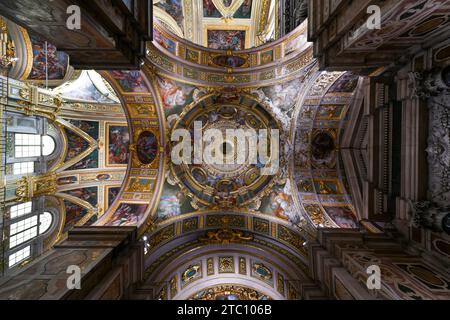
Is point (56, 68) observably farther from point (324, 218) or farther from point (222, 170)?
point (324, 218)

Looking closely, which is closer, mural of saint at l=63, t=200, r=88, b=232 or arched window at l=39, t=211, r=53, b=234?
arched window at l=39, t=211, r=53, b=234

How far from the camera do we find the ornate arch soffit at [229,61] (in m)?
9.89

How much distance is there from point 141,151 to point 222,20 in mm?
13549

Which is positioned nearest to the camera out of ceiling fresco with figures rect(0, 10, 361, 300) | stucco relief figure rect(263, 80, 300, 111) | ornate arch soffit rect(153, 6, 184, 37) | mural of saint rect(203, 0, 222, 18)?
ceiling fresco with figures rect(0, 10, 361, 300)

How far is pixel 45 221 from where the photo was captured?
13.2 metres

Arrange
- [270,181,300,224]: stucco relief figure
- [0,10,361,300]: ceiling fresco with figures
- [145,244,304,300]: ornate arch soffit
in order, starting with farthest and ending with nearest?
[270,181,300,224]: stucco relief figure < [0,10,361,300]: ceiling fresco with figures < [145,244,304,300]: ornate arch soffit

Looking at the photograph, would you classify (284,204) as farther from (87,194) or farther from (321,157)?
(87,194)

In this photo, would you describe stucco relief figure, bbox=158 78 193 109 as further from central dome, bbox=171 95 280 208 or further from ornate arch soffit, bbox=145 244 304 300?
ornate arch soffit, bbox=145 244 304 300

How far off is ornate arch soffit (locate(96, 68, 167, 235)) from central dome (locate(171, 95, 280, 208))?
44.1 inches

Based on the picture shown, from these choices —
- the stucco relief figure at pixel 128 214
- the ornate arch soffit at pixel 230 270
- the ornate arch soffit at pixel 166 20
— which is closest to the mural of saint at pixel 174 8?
the ornate arch soffit at pixel 166 20

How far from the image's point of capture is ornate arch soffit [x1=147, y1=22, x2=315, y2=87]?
989 centimetres

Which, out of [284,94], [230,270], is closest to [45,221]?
[230,270]

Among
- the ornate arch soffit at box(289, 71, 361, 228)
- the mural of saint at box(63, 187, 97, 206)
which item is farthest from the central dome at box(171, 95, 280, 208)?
the mural of saint at box(63, 187, 97, 206)

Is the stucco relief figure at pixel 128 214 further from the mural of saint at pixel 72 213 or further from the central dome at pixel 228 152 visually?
the mural of saint at pixel 72 213
